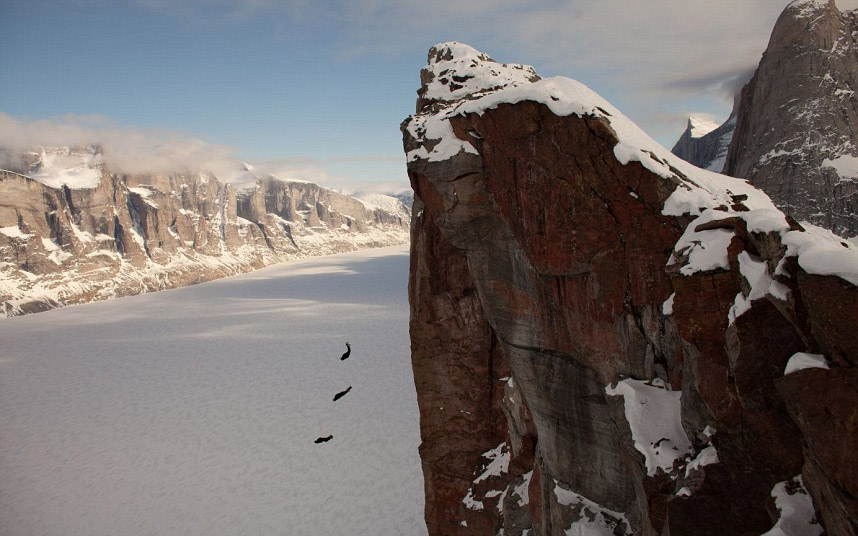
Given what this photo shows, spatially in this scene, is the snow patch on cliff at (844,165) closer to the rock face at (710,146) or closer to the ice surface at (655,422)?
the rock face at (710,146)

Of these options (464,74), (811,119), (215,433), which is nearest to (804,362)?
(464,74)

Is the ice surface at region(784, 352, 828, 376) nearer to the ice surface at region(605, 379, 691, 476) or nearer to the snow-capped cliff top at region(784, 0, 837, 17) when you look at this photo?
the ice surface at region(605, 379, 691, 476)

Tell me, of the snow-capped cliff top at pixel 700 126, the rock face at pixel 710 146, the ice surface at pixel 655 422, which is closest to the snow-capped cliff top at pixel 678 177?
the ice surface at pixel 655 422

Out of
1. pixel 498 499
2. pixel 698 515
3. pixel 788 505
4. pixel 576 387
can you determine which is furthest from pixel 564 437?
pixel 498 499

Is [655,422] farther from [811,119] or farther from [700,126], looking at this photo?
[700,126]

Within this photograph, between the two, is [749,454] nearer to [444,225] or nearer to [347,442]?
[444,225]
